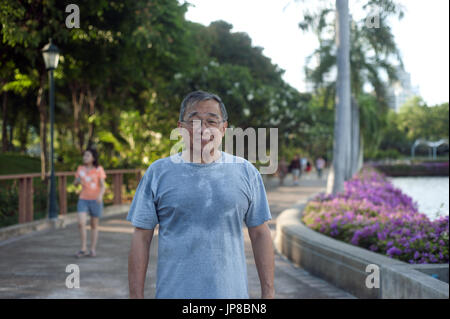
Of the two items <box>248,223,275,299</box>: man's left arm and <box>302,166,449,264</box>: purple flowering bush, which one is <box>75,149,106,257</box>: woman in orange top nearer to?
<box>302,166,449,264</box>: purple flowering bush

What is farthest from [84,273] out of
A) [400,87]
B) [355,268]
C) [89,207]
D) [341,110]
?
[400,87]

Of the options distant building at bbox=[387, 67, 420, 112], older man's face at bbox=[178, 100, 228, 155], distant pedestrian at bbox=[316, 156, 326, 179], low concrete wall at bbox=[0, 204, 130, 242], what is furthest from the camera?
distant pedestrian at bbox=[316, 156, 326, 179]

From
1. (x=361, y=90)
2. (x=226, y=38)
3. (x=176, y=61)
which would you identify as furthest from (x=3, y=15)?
(x=226, y=38)

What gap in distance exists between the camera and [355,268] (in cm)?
Answer: 670

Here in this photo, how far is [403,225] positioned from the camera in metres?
8.29

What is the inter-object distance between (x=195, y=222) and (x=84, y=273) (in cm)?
577

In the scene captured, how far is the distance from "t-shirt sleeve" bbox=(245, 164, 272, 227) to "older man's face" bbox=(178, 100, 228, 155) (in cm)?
21

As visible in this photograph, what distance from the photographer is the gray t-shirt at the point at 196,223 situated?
2.38m

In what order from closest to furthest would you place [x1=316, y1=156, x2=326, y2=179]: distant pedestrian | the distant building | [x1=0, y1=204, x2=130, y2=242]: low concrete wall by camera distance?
[x1=0, y1=204, x2=130, y2=242]: low concrete wall, the distant building, [x1=316, y1=156, x2=326, y2=179]: distant pedestrian

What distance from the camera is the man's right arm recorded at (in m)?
2.46

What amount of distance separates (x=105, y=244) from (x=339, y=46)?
7.27 metres

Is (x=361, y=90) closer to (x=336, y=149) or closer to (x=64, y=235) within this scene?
(x=336, y=149)

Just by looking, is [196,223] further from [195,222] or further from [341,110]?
[341,110]

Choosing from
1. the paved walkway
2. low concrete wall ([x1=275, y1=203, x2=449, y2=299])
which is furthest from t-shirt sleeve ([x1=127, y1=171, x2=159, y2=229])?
the paved walkway
